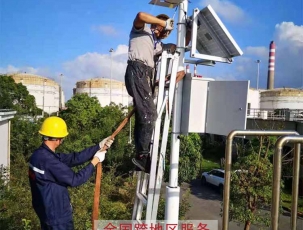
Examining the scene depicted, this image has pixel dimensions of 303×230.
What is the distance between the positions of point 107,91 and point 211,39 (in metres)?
33.9

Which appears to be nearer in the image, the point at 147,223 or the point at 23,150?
the point at 147,223

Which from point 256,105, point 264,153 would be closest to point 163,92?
point 264,153

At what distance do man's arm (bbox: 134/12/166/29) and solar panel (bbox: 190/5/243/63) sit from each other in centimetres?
32

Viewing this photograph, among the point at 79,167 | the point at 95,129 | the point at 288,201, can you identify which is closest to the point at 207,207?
the point at 288,201

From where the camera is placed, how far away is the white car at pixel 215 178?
15.5m

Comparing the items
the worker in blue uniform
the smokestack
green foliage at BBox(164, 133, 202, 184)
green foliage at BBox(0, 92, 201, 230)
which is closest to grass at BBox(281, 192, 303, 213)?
green foliage at BBox(164, 133, 202, 184)

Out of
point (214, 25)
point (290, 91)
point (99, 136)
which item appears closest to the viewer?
point (214, 25)

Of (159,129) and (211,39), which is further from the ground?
(211,39)

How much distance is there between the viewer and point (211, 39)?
110 inches

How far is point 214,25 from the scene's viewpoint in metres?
2.64

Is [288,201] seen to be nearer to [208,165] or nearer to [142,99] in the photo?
[208,165]

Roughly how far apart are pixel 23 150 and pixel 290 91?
27284mm

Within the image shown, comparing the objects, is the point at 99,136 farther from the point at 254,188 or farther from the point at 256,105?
the point at 256,105

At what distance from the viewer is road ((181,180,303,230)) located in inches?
436
